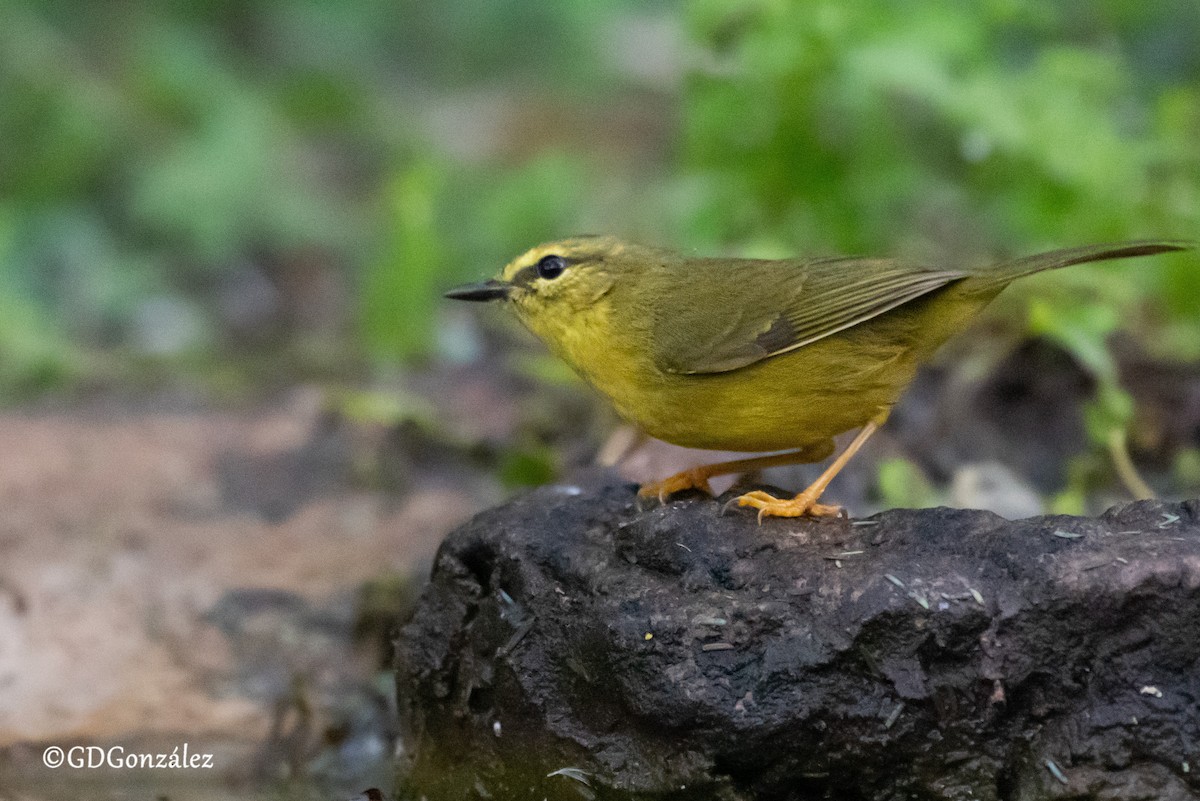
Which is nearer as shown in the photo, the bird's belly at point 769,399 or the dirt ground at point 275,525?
the bird's belly at point 769,399

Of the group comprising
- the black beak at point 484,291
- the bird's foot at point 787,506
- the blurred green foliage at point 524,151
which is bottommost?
the bird's foot at point 787,506

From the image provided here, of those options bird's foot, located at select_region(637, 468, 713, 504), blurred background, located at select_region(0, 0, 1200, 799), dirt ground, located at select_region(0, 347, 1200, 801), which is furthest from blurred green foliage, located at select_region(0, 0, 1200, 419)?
bird's foot, located at select_region(637, 468, 713, 504)

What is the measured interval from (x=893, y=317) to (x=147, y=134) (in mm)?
7845

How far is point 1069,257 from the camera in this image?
3.90 meters

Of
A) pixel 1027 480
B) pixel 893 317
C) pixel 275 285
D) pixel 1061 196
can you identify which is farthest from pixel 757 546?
pixel 275 285

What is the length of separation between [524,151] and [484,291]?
9546mm

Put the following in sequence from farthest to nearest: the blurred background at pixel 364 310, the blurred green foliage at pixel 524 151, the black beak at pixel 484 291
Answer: the blurred green foliage at pixel 524 151
the blurred background at pixel 364 310
the black beak at pixel 484 291

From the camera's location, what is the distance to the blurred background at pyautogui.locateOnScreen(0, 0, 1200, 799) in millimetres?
5031

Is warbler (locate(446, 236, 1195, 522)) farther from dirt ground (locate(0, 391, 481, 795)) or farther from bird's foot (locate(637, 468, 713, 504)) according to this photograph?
dirt ground (locate(0, 391, 481, 795))

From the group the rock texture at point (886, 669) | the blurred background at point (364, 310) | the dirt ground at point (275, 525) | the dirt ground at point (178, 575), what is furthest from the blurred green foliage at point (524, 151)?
the rock texture at point (886, 669)

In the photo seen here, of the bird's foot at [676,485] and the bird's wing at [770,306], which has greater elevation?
the bird's wing at [770,306]

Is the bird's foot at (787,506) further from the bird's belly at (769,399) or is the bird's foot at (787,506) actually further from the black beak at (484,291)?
the black beak at (484,291)

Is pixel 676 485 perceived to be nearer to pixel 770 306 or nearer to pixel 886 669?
pixel 770 306

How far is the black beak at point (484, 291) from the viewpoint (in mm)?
4422
